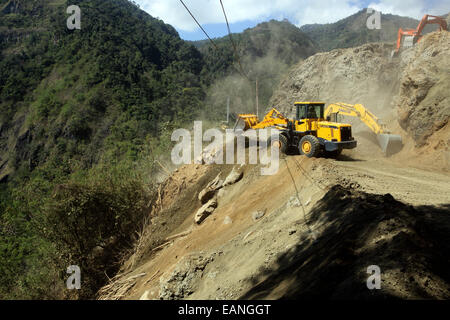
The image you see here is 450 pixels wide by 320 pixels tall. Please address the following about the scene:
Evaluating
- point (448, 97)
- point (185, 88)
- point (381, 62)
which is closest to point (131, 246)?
point (448, 97)

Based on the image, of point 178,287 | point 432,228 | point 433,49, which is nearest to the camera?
point 432,228

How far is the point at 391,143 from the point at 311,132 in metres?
4.82

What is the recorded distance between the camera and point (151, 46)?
267ft

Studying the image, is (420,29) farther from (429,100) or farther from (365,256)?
(365,256)

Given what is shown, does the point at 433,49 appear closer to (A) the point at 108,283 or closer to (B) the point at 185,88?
(A) the point at 108,283

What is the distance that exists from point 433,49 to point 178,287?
16.3 meters

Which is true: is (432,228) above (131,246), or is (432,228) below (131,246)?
above

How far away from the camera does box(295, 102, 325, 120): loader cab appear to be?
12625 mm

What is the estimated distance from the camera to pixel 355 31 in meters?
85.8

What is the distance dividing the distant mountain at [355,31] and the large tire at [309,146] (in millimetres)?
55504

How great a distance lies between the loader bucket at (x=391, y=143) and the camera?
1452cm

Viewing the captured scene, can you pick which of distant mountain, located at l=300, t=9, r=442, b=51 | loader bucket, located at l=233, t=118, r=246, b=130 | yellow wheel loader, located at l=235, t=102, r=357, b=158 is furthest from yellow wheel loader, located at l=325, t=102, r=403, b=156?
distant mountain, located at l=300, t=9, r=442, b=51

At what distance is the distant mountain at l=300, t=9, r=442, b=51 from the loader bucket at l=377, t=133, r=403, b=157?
2019 inches

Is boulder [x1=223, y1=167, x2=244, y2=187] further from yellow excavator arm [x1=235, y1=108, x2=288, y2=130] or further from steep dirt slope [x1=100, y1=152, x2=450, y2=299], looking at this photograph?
yellow excavator arm [x1=235, y1=108, x2=288, y2=130]
